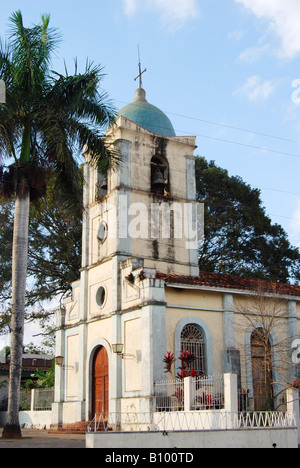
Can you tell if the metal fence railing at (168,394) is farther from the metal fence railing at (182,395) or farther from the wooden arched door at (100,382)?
the wooden arched door at (100,382)

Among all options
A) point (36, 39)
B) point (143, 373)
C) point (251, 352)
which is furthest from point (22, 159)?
point (251, 352)

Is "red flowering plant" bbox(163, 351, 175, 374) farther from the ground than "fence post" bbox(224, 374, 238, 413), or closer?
farther from the ground

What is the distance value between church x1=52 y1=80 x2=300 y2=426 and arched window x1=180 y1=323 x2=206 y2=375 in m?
0.04

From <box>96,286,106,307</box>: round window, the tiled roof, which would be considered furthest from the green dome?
<box>96,286,106,307</box>: round window

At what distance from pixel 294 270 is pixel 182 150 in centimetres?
1620

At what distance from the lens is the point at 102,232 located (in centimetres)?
2291

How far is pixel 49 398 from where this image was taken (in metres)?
26.2

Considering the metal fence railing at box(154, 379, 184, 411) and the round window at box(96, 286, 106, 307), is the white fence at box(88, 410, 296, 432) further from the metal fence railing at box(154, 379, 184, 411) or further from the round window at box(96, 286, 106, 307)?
the round window at box(96, 286, 106, 307)

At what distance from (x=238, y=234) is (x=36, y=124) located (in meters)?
20.3

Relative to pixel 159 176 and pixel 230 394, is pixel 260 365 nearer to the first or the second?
pixel 230 394

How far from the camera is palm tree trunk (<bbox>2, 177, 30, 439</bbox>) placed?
52.1ft

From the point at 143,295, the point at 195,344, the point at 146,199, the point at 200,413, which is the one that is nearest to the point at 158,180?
the point at 146,199

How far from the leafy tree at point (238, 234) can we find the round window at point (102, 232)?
12723 millimetres

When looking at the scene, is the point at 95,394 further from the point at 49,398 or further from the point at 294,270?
the point at 294,270
